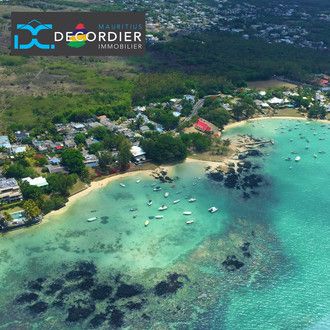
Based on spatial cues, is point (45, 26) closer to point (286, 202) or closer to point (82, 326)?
point (286, 202)

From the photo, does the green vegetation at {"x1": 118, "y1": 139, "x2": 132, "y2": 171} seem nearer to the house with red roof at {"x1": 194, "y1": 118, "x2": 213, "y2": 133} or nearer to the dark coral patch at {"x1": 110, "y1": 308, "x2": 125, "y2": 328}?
the house with red roof at {"x1": 194, "y1": 118, "x2": 213, "y2": 133}

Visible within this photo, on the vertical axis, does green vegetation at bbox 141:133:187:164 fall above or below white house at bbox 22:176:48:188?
above

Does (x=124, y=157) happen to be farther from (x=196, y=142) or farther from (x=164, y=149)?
(x=196, y=142)

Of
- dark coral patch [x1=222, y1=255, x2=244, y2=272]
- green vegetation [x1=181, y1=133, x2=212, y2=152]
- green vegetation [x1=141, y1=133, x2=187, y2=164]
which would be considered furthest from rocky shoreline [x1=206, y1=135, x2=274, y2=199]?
dark coral patch [x1=222, y1=255, x2=244, y2=272]

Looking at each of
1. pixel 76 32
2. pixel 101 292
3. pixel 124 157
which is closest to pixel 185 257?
pixel 101 292

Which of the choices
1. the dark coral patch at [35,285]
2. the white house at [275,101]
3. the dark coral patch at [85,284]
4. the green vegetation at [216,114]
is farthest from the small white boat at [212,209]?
the white house at [275,101]

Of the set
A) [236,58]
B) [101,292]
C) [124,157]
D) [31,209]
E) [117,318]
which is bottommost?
[117,318]

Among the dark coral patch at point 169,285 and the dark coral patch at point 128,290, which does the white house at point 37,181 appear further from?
the dark coral patch at point 169,285

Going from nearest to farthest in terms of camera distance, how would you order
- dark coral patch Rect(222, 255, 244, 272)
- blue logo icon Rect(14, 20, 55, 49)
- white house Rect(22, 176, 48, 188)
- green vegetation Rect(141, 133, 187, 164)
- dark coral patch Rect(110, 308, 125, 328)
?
1. dark coral patch Rect(110, 308, 125, 328)
2. dark coral patch Rect(222, 255, 244, 272)
3. white house Rect(22, 176, 48, 188)
4. green vegetation Rect(141, 133, 187, 164)
5. blue logo icon Rect(14, 20, 55, 49)
